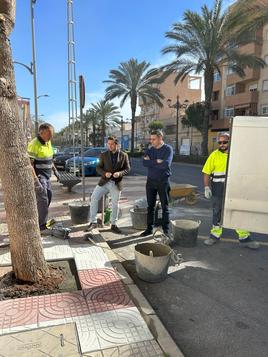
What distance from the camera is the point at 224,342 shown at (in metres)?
2.83

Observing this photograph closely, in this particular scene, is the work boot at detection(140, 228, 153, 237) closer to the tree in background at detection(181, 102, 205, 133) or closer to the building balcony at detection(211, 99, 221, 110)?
the tree in background at detection(181, 102, 205, 133)

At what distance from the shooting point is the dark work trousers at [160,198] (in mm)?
5402

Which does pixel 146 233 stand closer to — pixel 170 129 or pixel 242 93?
pixel 242 93

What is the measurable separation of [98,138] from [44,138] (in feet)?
210

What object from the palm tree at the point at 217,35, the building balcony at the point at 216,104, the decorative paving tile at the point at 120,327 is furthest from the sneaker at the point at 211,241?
the building balcony at the point at 216,104

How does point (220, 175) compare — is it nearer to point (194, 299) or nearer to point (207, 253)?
point (207, 253)

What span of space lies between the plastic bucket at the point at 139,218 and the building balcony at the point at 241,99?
3284 cm

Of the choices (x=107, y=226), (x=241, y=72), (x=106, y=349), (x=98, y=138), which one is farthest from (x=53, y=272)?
(x=98, y=138)

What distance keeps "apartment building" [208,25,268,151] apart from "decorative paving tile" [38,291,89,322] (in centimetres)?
3171

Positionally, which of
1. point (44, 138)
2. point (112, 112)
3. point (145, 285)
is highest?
point (112, 112)

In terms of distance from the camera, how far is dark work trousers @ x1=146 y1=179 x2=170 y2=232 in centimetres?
540

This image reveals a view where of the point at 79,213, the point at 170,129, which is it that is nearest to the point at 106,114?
the point at 170,129

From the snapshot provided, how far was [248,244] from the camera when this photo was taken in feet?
17.1

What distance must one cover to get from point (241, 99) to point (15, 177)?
120 ft
